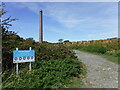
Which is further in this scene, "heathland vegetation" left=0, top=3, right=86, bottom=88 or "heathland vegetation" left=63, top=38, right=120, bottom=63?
"heathland vegetation" left=63, top=38, right=120, bottom=63

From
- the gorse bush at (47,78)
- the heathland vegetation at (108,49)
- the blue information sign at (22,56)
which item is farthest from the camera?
the heathland vegetation at (108,49)

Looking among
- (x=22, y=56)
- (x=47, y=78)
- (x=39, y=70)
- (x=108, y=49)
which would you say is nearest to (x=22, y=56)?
(x=22, y=56)

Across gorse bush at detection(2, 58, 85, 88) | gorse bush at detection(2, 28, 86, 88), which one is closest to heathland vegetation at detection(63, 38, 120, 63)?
gorse bush at detection(2, 28, 86, 88)

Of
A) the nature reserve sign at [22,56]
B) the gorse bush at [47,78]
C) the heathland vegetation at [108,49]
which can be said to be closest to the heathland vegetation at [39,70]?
the gorse bush at [47,78]

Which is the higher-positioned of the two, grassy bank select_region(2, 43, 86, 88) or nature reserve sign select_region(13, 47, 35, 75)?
nature reserve sign select_region(13, 47, 35, 75)

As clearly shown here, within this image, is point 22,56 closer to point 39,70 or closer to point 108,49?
point 39,70

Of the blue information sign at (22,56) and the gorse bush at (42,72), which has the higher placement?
the blue information sign at (22,56)

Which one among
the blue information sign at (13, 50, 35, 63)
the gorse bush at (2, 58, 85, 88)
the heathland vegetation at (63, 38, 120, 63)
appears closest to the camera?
the gorse bush at (2, 58, 85, 88)

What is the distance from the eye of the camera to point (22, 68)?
4543mm

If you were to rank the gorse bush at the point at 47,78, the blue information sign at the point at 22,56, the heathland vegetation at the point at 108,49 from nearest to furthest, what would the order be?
the gorse bush at the point at 47,78 → the blue information sign at the point at 22,56 → the heathland vegetation at the point at 108,49

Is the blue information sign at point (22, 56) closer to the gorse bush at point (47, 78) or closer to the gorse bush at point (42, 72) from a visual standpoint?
the gorse bush at point (42, 72)

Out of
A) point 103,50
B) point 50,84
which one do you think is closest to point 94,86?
point 50,84

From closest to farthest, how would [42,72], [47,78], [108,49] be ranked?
[47,78] < [42,72] < [108,49]

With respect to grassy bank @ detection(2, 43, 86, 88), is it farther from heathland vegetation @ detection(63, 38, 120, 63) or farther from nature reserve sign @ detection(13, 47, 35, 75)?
heathland vegetation @ detection(63, 38, 120, 63)
